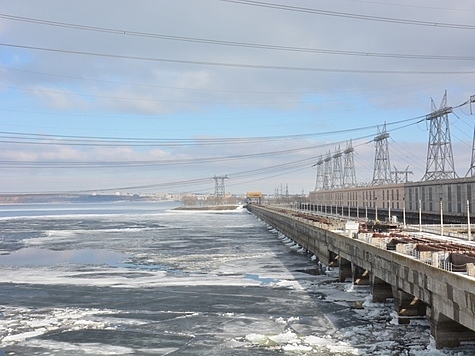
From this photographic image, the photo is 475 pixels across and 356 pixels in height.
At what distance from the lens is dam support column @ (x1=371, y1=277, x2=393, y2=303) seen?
77.3 ft

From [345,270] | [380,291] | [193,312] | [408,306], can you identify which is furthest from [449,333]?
[345,270]

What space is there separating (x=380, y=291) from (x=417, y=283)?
20.9ft

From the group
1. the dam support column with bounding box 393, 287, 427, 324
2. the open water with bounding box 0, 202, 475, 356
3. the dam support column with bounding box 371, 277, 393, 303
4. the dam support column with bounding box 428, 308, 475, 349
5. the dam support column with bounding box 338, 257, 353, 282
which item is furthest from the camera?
the dam support column with bounding box 338, 257, 353, 282

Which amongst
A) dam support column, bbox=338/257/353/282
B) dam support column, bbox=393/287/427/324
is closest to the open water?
dam support column, bbox=393/287/427/324

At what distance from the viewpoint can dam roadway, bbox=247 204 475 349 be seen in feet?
45.7

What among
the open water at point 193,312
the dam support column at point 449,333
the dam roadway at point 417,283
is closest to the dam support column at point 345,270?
the dam roadway at point 417,283

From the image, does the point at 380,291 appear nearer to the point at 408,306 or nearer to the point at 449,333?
the point at 408,306

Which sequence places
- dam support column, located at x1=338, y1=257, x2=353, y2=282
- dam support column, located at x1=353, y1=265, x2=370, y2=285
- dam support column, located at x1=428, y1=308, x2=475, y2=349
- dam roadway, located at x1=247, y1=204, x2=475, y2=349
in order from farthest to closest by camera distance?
dam support column, located at x1=338, y1=257, x2=353, y2=282
dam support column, located at x1=353, y1=265, x2=370, y2=285
dam support column, located at x1=428, y1=308, x2=475, y2=349
dam roadway, located at x1=247, y1=204, x2=475, y2=349

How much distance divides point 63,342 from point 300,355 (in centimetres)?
814

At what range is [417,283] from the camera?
1739cm

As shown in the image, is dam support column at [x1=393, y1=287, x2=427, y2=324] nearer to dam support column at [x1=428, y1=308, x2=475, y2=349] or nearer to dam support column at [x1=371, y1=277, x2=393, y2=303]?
dam support column at [x1=371, y1=277, x2=393, y2=303]

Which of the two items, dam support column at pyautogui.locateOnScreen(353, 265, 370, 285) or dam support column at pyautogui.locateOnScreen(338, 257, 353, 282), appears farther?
dam support column at pyautogui.locateOnScreen(338, 257, 353, 282)

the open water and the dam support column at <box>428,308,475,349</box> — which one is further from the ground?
the dam support column at <box>428,308,475,349</box>

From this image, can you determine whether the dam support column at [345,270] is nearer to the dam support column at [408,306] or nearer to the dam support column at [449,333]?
the dam support column at [408,306]
